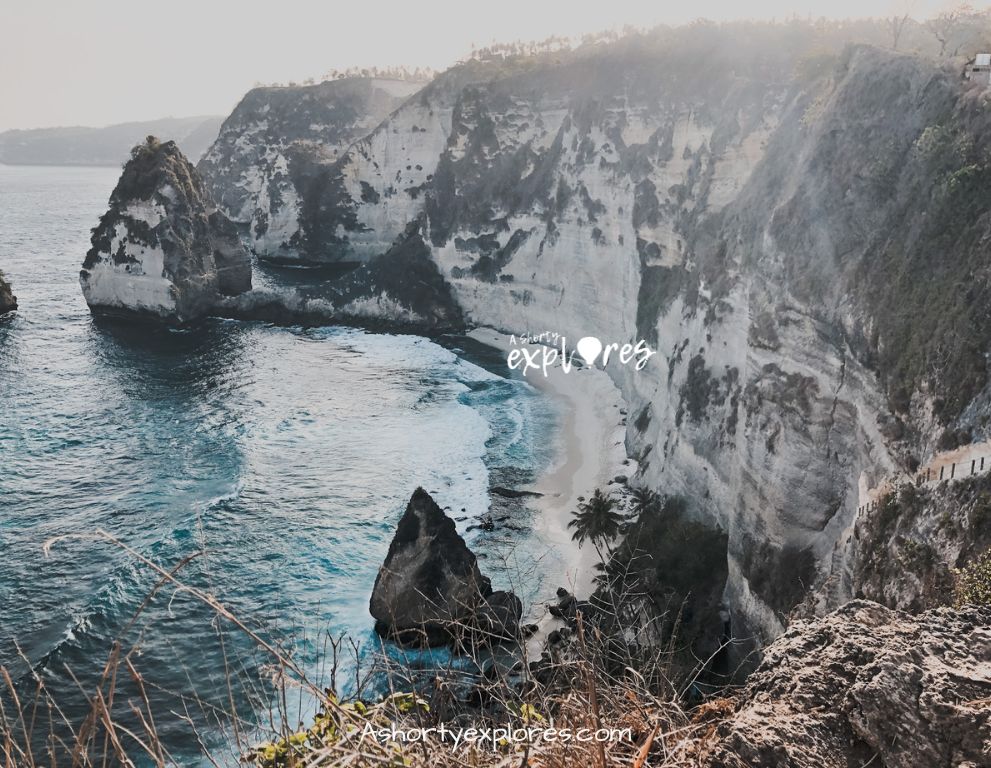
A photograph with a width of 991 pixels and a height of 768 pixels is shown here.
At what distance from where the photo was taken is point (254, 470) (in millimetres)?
44250

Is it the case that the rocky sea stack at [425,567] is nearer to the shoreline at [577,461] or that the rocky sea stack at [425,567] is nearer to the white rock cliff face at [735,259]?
the shoreline at [577,461]

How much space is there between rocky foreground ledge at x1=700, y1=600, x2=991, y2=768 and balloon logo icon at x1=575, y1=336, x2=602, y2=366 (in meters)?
55.0

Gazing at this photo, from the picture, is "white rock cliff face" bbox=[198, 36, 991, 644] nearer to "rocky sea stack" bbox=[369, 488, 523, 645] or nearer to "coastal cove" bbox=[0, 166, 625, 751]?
"coastal cove" bbox=[0, 166, 625, 751]

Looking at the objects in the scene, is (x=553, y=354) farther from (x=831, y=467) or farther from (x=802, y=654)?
(x=802, y=654)

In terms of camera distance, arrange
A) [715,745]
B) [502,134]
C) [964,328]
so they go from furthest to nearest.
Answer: [502,134]
[964,328]
[715,745]

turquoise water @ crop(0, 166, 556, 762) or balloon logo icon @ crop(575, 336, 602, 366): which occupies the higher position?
balloon logo icon @ crop(575, 336, 602, 366)

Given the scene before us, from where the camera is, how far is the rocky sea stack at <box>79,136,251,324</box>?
75.6 meters

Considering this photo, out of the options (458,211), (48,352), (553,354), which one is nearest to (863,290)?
(553,354)

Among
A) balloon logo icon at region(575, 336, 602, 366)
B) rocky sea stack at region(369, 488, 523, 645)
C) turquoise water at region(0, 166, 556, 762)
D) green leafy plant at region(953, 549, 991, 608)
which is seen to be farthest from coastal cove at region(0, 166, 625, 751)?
green leafy plant at region(953, 549, 991, 608)

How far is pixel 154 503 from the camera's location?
39688mm

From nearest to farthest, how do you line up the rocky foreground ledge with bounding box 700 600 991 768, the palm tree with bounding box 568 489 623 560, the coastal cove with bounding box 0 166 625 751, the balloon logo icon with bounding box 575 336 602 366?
the rocky foreground ledge with bounding box 700 600 991 768, the coastal cove with bounding box 0 166 625 751, the palm tree with bounding box 568 489 623 560, the balloon logo icon with bounding box 575 336 602 366

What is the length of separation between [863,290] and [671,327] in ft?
68.7

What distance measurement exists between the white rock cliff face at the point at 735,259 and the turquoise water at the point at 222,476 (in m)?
8.41

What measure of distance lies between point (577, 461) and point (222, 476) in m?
19.8
